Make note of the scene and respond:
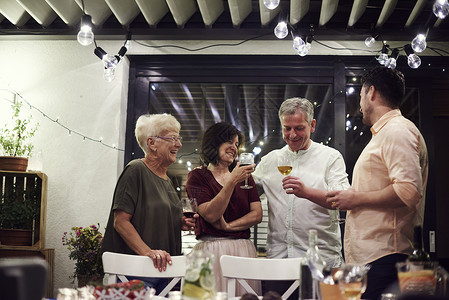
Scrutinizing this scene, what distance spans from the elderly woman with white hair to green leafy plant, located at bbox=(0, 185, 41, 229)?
Answer: 1401mm

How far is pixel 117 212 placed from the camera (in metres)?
3.03

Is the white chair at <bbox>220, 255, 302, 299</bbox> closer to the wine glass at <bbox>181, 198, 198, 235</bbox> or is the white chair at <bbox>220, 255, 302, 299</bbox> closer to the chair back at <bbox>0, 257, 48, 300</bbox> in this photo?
the wine glass at <bbox>181, 198, 198, 235</bbox>

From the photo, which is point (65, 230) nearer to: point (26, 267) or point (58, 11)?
point (58, 11)

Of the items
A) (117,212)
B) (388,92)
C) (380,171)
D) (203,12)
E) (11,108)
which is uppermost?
(203,12)

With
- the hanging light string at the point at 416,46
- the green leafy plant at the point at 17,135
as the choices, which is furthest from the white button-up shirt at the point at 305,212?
the green leafy plant at the point at 17,135

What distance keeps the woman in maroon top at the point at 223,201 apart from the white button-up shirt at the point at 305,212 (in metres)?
0.12

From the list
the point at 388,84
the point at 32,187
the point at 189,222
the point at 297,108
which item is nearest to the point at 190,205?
the point at 189,222

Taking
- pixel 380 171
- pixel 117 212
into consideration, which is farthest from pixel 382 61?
pixel 117 212

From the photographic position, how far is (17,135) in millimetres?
4414

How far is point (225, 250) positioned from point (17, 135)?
227cm

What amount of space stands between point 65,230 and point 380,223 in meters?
2.74

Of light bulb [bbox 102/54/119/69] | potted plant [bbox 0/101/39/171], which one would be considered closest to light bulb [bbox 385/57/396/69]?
light bulb [bbox 102/54/119/69]

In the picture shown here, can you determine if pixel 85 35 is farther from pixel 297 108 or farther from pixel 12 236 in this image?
pixel 12 236

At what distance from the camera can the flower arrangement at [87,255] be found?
3922 mm
